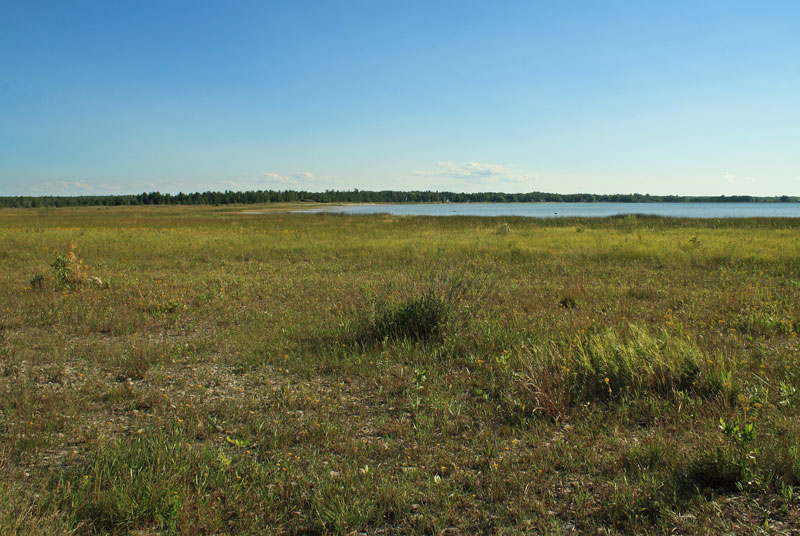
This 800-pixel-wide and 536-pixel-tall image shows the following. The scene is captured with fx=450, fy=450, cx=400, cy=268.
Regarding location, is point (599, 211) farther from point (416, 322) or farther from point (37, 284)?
point (37, 284)

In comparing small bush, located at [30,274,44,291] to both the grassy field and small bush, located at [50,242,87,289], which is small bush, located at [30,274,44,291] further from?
the grassy field

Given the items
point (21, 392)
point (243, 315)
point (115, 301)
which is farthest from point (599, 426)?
point (115, 301)

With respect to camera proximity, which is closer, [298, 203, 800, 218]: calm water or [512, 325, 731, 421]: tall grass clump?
[512, 325, 731, 421]: tall grass clump

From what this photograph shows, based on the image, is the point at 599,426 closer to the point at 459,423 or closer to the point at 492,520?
the point at 459,423

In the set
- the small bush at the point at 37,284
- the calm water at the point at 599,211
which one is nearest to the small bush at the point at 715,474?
the small bush at the point at 37,284

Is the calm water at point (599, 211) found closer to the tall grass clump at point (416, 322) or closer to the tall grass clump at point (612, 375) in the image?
the tall grass clump at point (416, 322)

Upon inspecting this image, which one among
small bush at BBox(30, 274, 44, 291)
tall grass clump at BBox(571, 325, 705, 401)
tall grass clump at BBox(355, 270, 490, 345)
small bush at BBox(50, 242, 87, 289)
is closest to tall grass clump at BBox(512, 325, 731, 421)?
tall grass clump at BBox(571, 325, 705, 401)

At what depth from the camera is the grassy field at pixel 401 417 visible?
311 centimetres

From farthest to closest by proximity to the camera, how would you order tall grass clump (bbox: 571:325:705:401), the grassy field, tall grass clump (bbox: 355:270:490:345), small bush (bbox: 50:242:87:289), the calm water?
the calm water
small bush (bbox: 50:242:87:289)
tall grass clump (bbox: 355:270:490:345)
tall grass clump (bbox: 571:325:705:401)
the grassy field

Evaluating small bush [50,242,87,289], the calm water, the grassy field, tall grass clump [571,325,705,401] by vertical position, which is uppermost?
the calm water

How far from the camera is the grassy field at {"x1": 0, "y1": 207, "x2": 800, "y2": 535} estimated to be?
10.2 feet

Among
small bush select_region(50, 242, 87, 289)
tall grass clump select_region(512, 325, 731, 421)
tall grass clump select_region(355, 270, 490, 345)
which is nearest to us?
tall grass clump select_region(512, 325, 731, 421)

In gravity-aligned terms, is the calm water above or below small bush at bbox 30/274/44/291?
above

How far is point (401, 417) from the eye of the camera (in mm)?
4645
